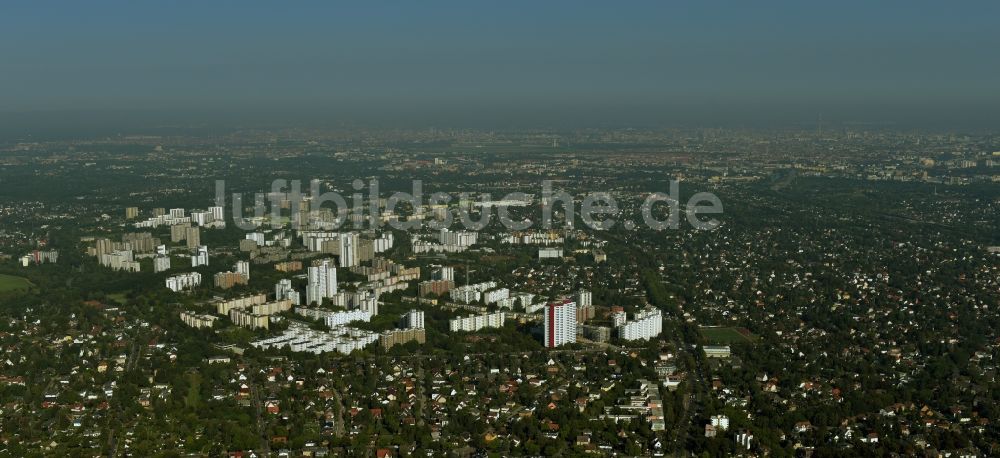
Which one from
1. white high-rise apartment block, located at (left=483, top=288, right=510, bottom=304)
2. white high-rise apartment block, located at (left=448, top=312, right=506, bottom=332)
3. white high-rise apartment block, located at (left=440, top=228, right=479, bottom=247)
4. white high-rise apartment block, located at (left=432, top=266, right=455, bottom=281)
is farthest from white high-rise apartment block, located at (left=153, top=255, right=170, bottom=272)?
white high-rise apartment block, located at (left=448, top=312, right=506, bottom=332)

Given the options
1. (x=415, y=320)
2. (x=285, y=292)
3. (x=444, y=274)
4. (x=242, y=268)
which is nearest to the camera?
(x=415, y=320)

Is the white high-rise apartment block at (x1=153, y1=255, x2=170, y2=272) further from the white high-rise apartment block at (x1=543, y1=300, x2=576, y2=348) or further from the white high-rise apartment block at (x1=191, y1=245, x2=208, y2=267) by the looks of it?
the white high-rise apartment block at (x1=543, y1=300, x2=576, y2=348)

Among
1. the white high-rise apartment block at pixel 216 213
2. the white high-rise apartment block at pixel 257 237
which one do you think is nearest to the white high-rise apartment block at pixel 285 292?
the white high-rise apartment block at pixel 257 237

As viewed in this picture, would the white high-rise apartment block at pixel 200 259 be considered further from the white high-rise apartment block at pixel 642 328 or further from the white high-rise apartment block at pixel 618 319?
the white high-rise apartment block at pixel 642 328

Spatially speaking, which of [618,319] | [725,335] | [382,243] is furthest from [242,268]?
[725,335]

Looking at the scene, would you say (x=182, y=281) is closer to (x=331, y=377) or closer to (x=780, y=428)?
(x=331, y=377)

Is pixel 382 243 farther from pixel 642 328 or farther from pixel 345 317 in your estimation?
pixel 642 328

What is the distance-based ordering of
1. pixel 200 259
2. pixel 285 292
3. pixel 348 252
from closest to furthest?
pixel 285 292
pixel 348 252
pixel 200 259
